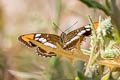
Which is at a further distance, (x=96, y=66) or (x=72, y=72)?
(x=72, y=72)

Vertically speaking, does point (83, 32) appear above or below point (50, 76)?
above

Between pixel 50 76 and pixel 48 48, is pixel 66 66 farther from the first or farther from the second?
pixel 48 48

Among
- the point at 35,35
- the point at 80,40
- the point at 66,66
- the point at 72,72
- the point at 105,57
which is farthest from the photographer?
the point at 66,66

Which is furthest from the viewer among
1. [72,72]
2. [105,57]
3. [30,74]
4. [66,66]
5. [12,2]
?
[12,2]

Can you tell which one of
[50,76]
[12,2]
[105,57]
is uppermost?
[12,2]

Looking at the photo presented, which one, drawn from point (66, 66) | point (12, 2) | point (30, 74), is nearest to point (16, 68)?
point (30, 74)

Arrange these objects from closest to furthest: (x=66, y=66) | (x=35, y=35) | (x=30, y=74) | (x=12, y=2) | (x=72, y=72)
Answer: (x=35, y=35) → (x=30, y=74) → (x=72, y=72) → (x=66, y=66) → (x=12, y=2)

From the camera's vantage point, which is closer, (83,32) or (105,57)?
(105,57)

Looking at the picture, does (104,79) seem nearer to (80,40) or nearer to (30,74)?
(80,40)

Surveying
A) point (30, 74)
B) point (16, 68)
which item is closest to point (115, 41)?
point (30, 74)
